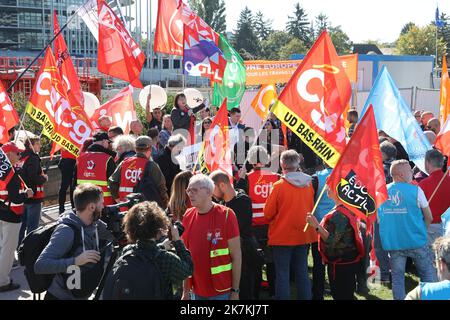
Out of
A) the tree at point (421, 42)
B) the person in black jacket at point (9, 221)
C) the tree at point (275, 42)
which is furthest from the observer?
the tree at point (275, 42)

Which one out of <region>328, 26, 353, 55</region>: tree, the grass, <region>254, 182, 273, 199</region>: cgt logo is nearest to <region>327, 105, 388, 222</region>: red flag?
<region>254, 182, 273, 199</region>: cgt logo

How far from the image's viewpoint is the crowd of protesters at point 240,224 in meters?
4.11

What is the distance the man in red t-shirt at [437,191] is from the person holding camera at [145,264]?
3.54m

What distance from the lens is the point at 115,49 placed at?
33.6ft

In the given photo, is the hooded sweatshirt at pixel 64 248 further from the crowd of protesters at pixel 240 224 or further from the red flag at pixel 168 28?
the red flag at pixel 168 28

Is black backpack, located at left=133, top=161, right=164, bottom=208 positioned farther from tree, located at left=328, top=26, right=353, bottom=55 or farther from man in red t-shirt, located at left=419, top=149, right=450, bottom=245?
tree, located at left=328, top=26, right=353, bottom=55

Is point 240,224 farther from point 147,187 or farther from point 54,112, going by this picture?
point 54,112

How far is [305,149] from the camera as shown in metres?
13.0

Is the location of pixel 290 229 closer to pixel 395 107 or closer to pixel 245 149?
pixel 395 107

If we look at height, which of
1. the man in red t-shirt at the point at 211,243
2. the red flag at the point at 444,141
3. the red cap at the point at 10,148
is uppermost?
the red flag at the point at 444,141

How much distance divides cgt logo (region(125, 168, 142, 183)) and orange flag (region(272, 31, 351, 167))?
5.50 feet

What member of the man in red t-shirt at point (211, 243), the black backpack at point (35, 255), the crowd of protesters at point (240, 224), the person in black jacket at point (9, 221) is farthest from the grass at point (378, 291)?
the black backpack at point (35, 255)

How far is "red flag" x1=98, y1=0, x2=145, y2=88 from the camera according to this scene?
10.2 m

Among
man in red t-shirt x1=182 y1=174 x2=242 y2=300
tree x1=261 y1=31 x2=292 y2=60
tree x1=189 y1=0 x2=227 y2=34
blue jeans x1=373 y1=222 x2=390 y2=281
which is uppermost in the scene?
tree x1=189 y1=0 x2=227 y2=34
